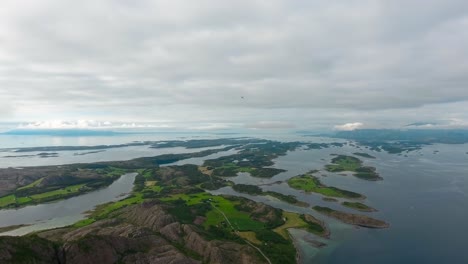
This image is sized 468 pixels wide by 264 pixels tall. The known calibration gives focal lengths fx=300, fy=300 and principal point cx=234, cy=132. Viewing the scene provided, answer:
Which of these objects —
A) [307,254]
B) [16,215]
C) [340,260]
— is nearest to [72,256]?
[307,254]

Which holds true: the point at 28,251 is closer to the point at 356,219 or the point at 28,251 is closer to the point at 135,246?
the point at 135,246

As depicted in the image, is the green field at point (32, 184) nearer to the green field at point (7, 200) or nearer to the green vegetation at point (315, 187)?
the green field at point (7, 200)

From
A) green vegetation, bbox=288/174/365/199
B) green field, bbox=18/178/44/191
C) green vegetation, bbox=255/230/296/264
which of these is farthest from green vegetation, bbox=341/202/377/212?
green field, bbox=18/178/44/191

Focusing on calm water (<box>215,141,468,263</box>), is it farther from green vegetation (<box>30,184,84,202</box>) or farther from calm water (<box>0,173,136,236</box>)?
green vegetation (<box>30,184,84,202</box>)

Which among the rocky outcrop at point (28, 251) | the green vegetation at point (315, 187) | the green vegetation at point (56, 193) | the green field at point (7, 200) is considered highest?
the rocky outcrop at point (28, 251)

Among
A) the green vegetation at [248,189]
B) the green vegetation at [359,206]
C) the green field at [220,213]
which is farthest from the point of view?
the green vegetation at [248,189]

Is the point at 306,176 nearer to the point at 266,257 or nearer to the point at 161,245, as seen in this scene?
the point at 266,257

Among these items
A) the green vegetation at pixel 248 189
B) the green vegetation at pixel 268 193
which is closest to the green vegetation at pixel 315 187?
the green vegetation at pixel 268 193

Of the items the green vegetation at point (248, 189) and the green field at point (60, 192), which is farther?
the green vegetation at point (248, 189)
